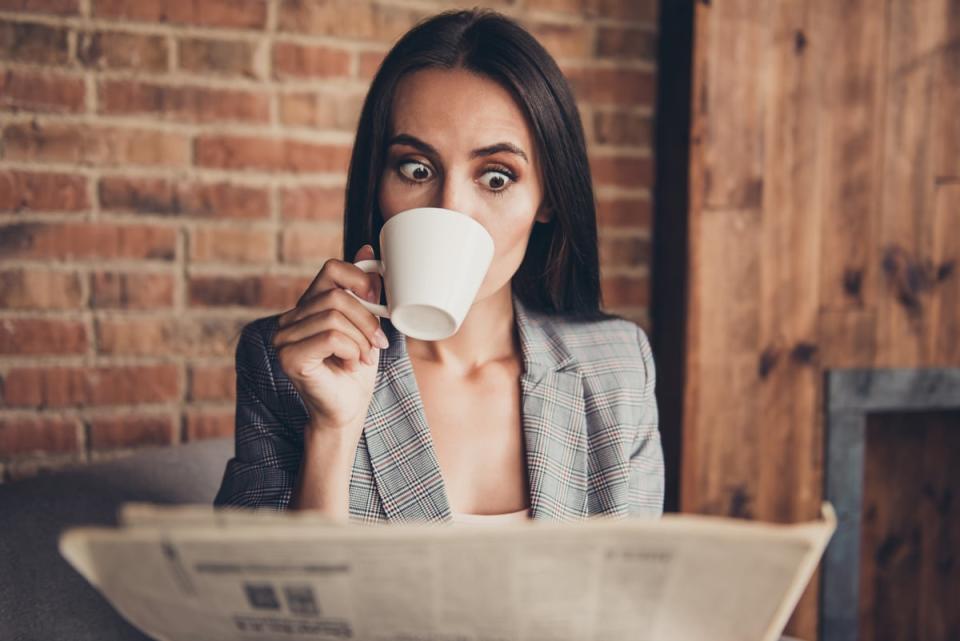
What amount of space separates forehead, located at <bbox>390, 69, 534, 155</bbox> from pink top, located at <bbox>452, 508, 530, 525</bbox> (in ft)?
1.52

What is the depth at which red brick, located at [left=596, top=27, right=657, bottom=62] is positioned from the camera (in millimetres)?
1662

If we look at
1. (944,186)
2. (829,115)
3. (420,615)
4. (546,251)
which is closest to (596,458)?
(546,251)

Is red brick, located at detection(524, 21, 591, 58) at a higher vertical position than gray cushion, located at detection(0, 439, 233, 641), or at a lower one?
higher

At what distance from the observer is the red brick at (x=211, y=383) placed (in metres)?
1.52

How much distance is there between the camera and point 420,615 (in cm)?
52

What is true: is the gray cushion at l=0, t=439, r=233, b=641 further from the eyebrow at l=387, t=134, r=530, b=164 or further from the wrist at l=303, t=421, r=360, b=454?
the eyebrow at l=387, t=134, r=530, b=164

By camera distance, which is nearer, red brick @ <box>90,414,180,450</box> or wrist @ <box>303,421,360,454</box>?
wrist @ <box>303,421,360,454</box>

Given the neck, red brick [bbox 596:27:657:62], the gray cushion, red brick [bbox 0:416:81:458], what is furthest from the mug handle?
red brick [bbox 596:27:657:62]

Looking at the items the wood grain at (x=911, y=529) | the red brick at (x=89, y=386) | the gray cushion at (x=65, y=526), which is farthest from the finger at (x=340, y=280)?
the wood grain at (x=911, y=529)

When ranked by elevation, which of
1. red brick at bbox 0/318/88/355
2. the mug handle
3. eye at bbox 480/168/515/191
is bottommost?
red brick at bbox 0/318/88/355

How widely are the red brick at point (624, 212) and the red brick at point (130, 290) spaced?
879 mm

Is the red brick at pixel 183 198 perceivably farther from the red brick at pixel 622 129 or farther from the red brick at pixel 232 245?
the red brick at pixel 622 129

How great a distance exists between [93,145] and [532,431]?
3.16ft

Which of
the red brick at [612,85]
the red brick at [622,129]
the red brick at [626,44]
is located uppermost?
the red brick at [626,44]
